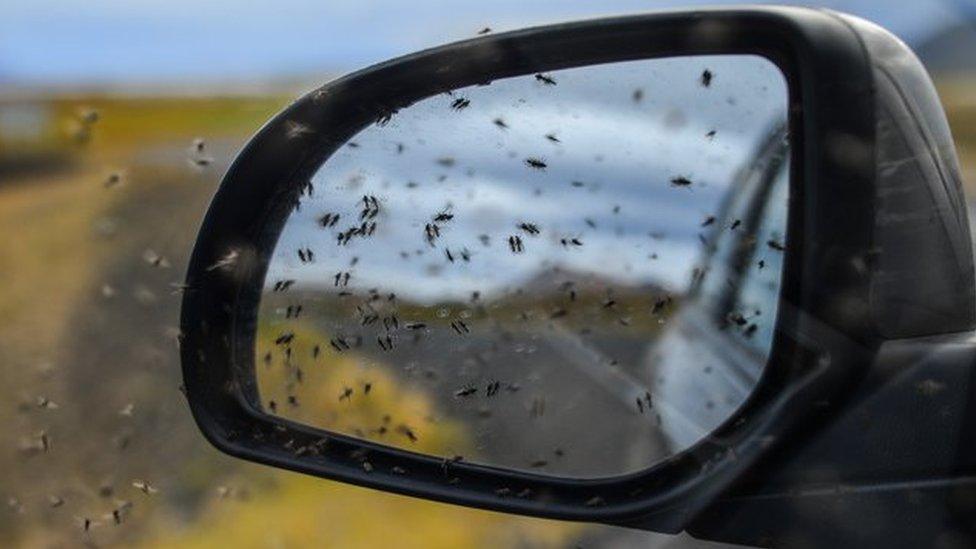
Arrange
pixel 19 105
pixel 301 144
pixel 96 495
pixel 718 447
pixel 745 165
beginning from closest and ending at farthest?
pixel 718 447, pixel 301 144, pixel 745 165, pixel 96 495, pixel 19 105

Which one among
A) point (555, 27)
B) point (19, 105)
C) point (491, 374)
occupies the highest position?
point (555, 27)

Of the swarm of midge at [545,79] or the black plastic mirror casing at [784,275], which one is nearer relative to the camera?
the black plastic mirror casing at [784,275]

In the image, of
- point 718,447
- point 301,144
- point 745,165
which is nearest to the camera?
point 718,447

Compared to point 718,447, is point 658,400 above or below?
below

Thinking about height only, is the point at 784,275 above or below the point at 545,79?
below

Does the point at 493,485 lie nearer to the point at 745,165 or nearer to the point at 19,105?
the point at 745,165

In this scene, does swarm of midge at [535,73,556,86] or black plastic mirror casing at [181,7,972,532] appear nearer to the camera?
black plastic mirror casing at [181,7,972,532]

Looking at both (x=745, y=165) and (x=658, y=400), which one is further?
(x=658, y=400)

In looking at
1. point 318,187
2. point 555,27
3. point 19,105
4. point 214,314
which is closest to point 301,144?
point 318,187
